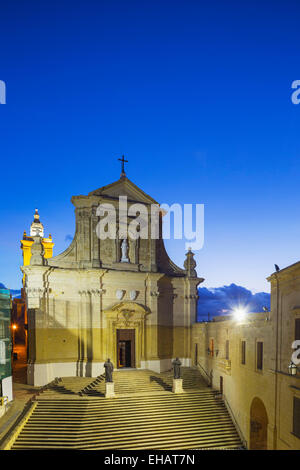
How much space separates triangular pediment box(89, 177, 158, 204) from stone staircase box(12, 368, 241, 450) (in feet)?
48.7

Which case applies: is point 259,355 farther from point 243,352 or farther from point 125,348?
point 125,348

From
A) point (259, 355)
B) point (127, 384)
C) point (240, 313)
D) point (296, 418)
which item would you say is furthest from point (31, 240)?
point (296, 418)

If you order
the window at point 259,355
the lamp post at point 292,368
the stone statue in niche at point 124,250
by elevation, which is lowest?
the window at point 259,355

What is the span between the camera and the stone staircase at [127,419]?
1650 cm

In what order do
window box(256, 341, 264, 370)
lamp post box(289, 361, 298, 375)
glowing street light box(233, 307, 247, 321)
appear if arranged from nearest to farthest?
lamp post box(289, 361, 298, 375) → window box(256, 341, 264, 370) → glowing street light box(233, 307, 247, 321)

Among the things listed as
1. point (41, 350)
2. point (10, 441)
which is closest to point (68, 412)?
point (10, 441)

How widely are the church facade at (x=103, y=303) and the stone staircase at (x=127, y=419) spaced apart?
9.33 ft

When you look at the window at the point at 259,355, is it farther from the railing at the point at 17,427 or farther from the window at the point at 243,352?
the railing at the point at 17,427

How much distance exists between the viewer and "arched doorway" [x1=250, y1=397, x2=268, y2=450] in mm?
17470

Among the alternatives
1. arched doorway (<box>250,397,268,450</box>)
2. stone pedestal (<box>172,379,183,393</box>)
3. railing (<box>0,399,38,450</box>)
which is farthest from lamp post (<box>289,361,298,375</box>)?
railing (<box>0,399,38,450</box>)

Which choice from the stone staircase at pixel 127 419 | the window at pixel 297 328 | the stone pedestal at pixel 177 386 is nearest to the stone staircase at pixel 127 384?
the stone staircase at pixel 127 419

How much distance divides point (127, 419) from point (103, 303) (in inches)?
366

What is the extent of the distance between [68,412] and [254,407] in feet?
36.0

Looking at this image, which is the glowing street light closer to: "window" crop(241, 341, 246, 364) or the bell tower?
"window" crop(241, 341, 246, 364)
